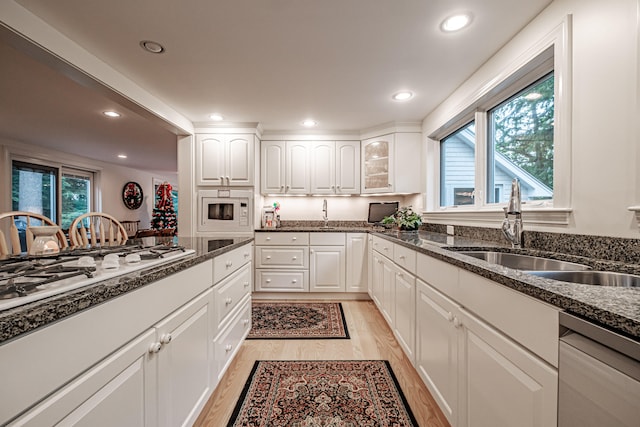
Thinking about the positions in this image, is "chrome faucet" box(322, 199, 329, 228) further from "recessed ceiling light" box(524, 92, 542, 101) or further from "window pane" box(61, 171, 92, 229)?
"window pane" box(61, 171, 92, 229)

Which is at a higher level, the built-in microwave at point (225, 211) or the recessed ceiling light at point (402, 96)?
the recessed ceiling light at point (402, 96)

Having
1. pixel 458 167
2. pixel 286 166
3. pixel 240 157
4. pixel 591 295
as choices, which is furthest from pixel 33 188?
pixel 591 295

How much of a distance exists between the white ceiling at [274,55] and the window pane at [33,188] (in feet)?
6.16

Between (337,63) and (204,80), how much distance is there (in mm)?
1186

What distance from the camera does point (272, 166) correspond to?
12.2 ft

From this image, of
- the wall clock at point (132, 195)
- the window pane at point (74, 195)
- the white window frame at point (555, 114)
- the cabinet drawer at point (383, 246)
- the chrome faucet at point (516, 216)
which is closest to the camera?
the white window frame at point (555, 114)

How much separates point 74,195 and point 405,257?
6.98 meters

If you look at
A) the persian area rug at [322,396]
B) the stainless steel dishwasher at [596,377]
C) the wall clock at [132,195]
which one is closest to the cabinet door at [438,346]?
the persian area rug at [322,396]

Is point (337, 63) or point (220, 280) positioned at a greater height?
point (337, 63)

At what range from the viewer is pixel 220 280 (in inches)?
60.7

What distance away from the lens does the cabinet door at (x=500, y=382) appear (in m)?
0.72

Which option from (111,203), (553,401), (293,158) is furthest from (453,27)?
(111,203)

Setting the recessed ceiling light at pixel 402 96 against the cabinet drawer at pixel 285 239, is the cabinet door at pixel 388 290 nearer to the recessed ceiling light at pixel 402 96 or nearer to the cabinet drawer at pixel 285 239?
the cabinet drawer at pixel 285 239

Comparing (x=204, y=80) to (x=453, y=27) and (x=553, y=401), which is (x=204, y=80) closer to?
(x=453, y=27)
